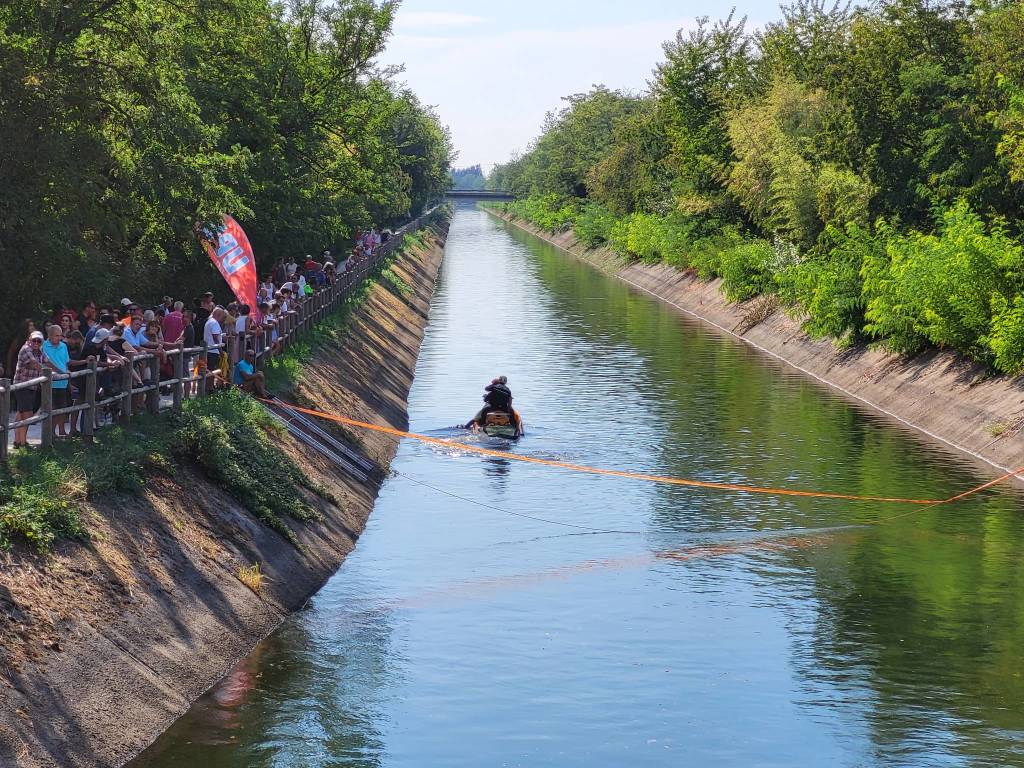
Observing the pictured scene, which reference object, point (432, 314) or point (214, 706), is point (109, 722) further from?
point (432, 314)

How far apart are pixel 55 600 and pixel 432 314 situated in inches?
2176

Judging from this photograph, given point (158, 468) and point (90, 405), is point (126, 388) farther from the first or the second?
point (90, 405)

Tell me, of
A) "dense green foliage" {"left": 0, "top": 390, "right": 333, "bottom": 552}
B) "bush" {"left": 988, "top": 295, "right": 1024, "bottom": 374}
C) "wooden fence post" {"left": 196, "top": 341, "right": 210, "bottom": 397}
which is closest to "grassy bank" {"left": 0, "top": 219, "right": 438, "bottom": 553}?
"dense green foliage" {"left": 0, "top": 390, "right": 333, "bottom": 552}

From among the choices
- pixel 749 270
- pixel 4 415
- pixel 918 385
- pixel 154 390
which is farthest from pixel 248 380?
pixel 749 270

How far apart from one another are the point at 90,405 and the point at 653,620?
27.7ft

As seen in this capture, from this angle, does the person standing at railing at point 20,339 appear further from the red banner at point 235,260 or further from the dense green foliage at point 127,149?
the red banner at point 235,260

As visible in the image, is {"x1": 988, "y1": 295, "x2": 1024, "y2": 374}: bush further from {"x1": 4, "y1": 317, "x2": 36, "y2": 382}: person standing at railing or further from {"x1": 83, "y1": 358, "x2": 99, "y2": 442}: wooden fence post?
{"x1": 4, "y1": 317, "x2": 36, "y2": 382}: person standing at railing

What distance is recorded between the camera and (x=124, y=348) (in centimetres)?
2217

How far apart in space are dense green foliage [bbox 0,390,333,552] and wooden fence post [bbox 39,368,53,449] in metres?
0.22

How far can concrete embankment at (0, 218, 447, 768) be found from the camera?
14.1 meters

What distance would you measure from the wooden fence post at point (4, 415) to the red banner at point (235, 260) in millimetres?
13642

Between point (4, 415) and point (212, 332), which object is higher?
point (212, 332)

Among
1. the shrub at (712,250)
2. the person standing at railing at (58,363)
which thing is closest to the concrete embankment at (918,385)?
the shrub at (712,250)

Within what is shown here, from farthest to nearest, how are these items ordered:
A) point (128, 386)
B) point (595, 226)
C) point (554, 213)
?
point (554, 213) < point (595, 226) < point (128, 386)
